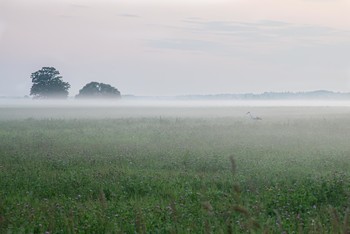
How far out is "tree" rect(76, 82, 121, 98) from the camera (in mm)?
131325

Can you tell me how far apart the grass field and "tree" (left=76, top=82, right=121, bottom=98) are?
108 metres

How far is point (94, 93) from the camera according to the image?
132 metres

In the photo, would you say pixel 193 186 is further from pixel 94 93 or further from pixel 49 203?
pixel 94 93

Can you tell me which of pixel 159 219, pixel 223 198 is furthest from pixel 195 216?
pixel 223 198

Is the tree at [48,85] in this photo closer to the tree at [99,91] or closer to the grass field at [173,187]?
the tree at [99,91]

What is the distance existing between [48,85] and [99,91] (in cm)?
2333

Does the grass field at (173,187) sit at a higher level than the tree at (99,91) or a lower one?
lower

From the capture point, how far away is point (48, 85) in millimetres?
109500

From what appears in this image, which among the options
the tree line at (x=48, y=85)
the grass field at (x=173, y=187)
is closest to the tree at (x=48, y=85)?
the tree line at (x=48, y=85)

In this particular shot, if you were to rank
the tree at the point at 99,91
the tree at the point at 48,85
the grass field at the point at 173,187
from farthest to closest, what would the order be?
1. the tree at the point at 99,91
2. the tree at the point at 48,85
3. the grass field at the point at 173,187

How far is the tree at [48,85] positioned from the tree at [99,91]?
18.8 m

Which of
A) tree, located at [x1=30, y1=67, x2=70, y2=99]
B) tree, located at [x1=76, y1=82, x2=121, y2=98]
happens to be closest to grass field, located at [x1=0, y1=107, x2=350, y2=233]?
tree, located at [x1=30, y1=67, x2=70, y2=99]

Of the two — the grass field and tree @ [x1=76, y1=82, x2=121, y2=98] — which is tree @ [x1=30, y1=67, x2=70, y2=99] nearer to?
tree @ [x1=76, y1=82, x2=121, y2=98]

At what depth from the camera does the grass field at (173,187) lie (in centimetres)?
913
